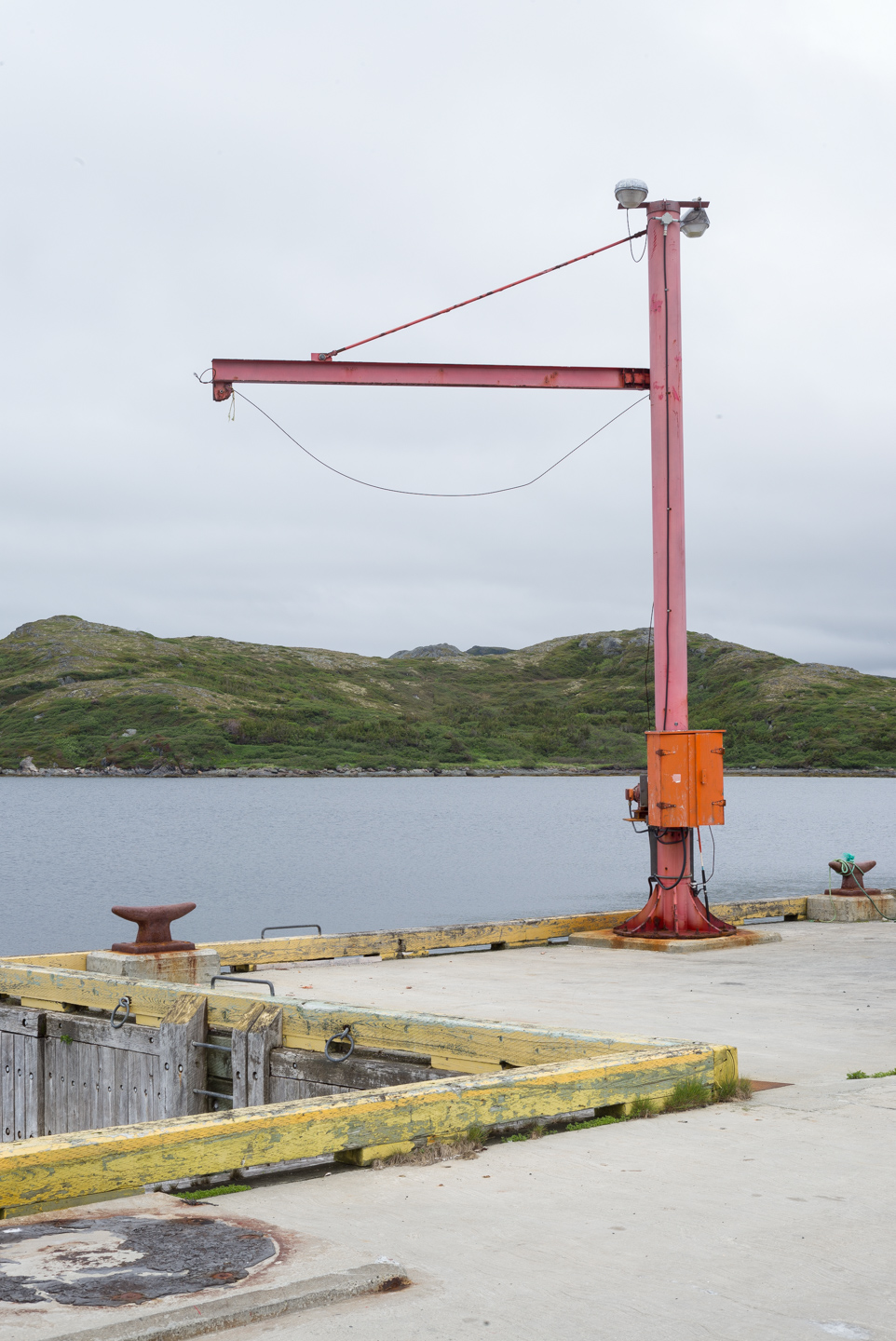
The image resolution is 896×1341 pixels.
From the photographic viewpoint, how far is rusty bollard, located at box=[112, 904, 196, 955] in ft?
41.0

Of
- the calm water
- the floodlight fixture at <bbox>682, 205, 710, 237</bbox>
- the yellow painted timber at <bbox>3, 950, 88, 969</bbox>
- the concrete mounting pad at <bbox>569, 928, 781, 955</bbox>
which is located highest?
the floodlight fixture at <bbox>682, 205, 710, 237</bbox>

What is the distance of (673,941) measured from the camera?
609 inches

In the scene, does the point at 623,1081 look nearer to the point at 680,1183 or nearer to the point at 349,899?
the point at 680,1183

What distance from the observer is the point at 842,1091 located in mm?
7246

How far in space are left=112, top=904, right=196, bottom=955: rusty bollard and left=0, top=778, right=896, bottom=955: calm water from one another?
24.0 m

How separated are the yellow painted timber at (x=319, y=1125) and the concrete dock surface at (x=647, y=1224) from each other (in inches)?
6.8

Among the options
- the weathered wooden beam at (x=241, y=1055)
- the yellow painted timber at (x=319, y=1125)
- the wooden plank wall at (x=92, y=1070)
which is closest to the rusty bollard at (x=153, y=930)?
the wooden plank wall at (x=92, y=1070)

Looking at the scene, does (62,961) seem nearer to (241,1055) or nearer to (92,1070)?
(92,1070)

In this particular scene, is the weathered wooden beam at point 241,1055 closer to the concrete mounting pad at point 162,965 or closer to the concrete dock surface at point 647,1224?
the concrete mounting pad at point 162,965

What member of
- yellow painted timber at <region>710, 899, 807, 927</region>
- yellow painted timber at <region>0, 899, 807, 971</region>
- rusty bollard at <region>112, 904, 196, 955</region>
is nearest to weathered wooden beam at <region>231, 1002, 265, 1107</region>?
rusty bollard at <region>112, 904, 196, 955</region>

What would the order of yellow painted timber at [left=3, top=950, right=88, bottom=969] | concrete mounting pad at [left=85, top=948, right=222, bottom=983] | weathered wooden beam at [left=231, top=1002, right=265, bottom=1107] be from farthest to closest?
yellow painted timber at [left=3, top=950, right=88, bottom=969] → concrete mounting pad at [left=85, top=948, right=222, bottom=983] → weathered wooden beam at [left=231, top=1002, right=265, bottom=1107]

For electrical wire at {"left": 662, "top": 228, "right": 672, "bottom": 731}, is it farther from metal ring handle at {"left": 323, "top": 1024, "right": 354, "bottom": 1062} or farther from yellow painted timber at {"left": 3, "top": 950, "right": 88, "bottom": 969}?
metal ring handle at {"left": 323, "top": 1024, "right": 354, "bottom": 1062}

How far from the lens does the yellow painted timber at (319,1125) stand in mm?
4910

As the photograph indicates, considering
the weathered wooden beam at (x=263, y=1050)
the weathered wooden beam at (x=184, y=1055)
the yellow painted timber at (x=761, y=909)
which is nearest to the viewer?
the weathered wooden beam at (x=263, y=1050)
